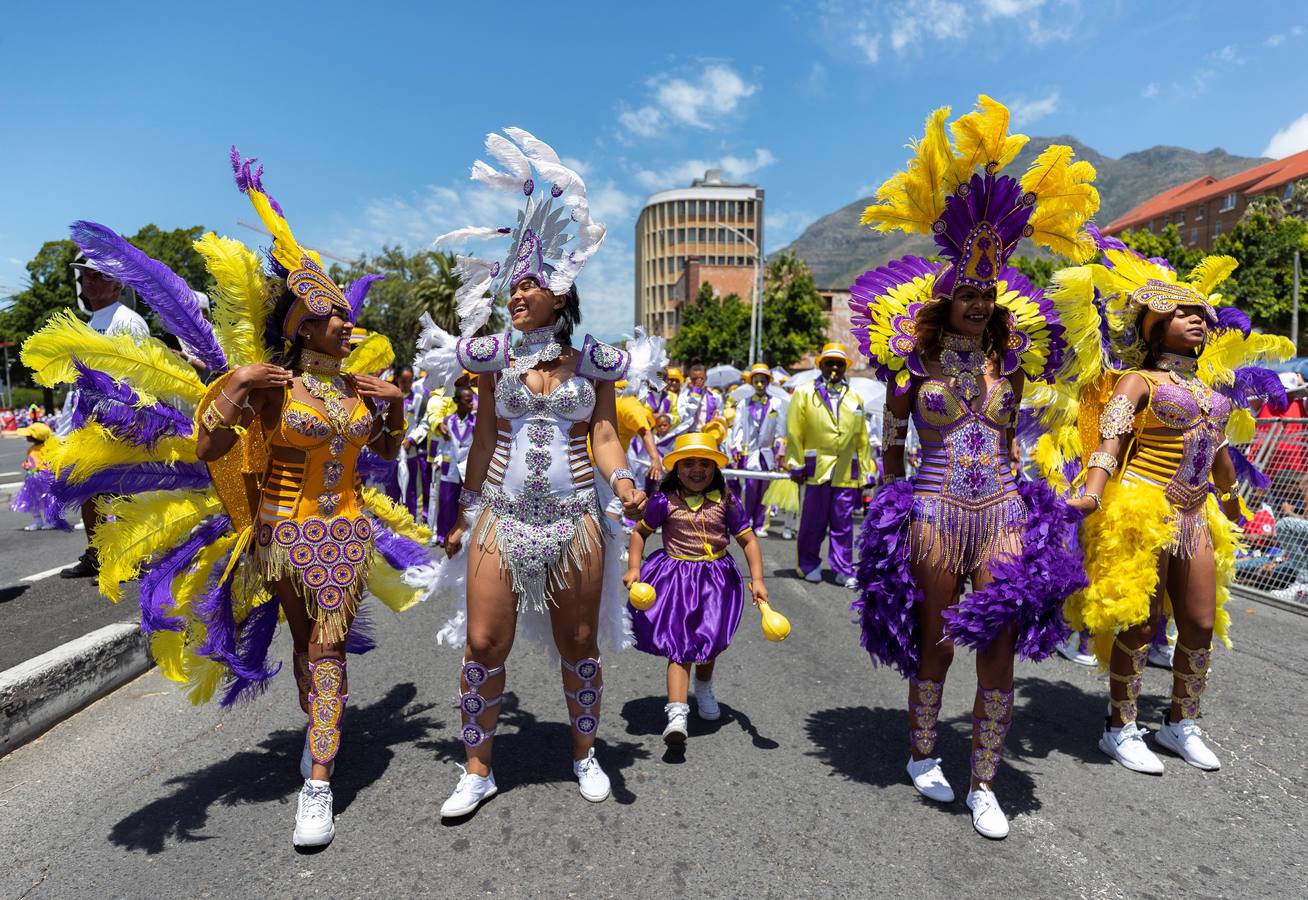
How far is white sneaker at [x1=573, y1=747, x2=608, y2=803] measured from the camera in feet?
10.7

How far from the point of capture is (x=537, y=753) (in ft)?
12.2

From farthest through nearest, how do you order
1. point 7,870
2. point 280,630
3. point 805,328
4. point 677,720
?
point 805,328, point 280,630, point 677,720, point 7,870

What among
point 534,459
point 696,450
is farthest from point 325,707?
point 696,450

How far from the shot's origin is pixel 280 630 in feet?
18.5

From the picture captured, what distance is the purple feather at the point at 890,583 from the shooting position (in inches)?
130

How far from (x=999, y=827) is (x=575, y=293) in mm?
2703

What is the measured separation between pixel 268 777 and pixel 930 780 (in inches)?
113

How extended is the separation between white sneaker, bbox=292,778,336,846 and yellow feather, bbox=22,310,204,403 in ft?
5.27

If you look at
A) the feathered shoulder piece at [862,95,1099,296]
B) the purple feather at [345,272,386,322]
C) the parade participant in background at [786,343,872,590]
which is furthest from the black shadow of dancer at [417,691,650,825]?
the parade participant in background at [786,343,872,590]

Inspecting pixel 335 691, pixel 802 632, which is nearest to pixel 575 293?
pixel 335 691

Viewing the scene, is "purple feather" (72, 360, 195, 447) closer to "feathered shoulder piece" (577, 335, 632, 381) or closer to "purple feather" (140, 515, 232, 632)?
"purple feather" (140, 515, 232, 632)

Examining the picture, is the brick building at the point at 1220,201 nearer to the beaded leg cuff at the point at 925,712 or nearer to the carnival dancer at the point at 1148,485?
the carnival dancer at the point at 1148,485

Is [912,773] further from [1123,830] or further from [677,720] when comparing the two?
[677,720]

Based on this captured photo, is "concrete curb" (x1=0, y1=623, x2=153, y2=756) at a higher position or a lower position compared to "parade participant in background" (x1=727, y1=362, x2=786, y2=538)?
lower
